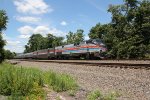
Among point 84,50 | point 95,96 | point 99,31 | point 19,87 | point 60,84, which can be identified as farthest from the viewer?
point 99,31

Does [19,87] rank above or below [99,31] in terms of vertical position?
below

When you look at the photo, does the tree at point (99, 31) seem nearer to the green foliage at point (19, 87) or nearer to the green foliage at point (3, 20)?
the green foliage at point (3, 20)

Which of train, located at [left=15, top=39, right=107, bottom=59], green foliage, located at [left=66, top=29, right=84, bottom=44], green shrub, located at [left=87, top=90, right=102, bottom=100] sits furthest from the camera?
green foliage, located at [left=66, top=29, right=84, bottom=44]

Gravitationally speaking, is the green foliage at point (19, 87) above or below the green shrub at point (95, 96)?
above

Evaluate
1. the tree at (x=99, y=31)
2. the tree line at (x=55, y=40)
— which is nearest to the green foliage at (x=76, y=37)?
the tree line at (x=55, y=40)

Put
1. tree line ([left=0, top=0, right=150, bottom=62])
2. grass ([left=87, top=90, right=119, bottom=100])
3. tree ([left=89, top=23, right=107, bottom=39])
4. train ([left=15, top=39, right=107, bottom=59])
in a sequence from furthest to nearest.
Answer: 1. tree ([left=89, top=23, right=107, bottom=39])
2. tree line ([left=0, top=0, right=150, bottom=62])
3. train ([left=15, top=39, right=107, bottom=59])
4. grass ([left=87, top=90, right=119, bottom=100])

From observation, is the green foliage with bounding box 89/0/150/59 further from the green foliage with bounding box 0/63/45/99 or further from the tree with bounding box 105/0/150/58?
the green foliage with bounding box 0/63/45/99

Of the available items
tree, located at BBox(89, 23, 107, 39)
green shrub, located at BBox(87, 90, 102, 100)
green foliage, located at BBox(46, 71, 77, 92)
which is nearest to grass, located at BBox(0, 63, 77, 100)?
green foliage, located at BBox(46, 71, 77, 92)

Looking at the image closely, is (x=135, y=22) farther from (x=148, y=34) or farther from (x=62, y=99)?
(x=62, y=99)

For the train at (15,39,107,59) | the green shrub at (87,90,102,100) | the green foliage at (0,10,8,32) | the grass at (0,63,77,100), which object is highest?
the green foliage at (0,10,8,32)

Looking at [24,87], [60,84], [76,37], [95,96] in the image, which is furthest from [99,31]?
[95,96]

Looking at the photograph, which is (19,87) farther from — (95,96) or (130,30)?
(130,30)

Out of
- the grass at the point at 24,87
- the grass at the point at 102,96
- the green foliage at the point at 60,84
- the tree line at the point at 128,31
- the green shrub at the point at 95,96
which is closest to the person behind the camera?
the grass at the point at 102,96

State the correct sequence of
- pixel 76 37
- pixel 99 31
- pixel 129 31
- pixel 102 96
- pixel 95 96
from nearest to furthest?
pixel 95 96 → pixel 102 96 → pixel 129 31 → pixel 99 31 → pixel 76 37
